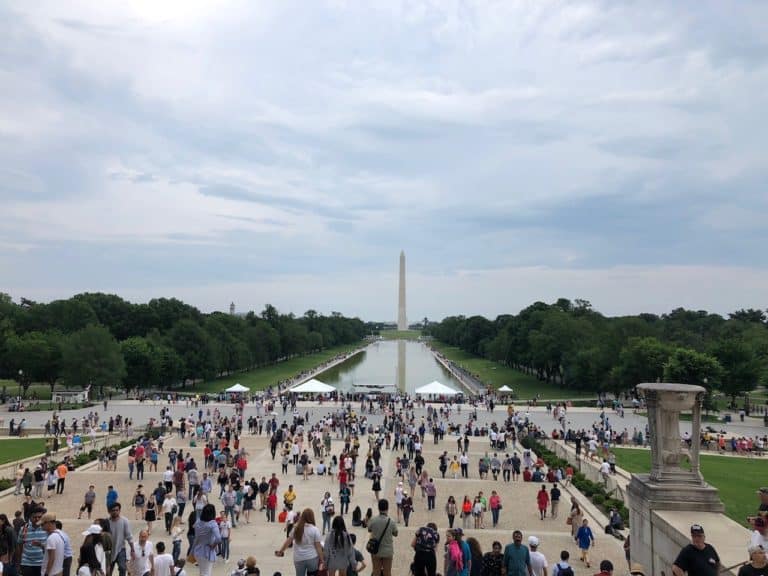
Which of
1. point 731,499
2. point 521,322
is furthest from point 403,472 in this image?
point 521,322

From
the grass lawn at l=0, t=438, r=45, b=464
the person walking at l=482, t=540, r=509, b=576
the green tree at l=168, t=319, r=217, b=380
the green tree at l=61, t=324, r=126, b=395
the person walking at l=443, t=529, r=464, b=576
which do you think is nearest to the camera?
the person walking at l=482, t=540, r=509, b=576

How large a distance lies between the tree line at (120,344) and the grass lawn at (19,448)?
1975 centimetres

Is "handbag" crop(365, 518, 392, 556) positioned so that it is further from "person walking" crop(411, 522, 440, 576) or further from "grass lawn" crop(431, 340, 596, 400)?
"grass lawn" crop(431, 340, 596, 400)

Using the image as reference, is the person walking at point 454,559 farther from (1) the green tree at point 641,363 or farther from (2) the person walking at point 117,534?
(1) the green tree at point 641,363

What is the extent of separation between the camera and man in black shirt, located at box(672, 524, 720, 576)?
759cm

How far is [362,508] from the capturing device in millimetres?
20297

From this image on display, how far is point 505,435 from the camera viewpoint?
116 ft

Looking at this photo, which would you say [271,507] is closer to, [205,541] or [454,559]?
[205,541]

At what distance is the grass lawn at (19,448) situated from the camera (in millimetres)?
29769

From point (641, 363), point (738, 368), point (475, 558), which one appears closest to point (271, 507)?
point (475, 558)

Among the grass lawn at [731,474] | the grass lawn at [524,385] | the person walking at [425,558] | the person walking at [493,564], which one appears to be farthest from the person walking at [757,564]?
the grass lawn at [524,385]

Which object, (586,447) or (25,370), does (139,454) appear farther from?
(25,370)

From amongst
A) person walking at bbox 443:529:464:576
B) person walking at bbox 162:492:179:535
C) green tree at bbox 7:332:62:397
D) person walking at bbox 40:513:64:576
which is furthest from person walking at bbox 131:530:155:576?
green tree at bbox 7:332:62:397

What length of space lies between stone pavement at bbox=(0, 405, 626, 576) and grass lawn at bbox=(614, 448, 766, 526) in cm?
588
